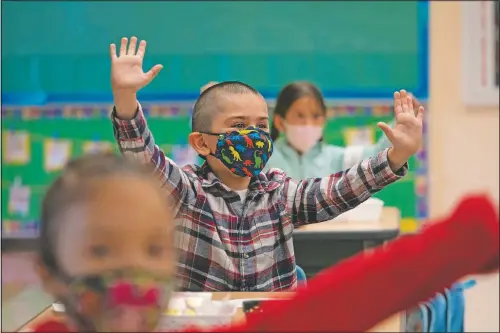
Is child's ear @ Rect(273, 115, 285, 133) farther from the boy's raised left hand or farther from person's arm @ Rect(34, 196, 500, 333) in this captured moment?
person's arm @ Rect(34, 196, 500, 333)

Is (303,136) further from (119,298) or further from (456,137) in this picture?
(119,298)

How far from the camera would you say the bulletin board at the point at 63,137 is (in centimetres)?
515

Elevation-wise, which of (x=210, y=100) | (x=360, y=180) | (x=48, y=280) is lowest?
(x=48, y=280)

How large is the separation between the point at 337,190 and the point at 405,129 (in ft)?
1.07

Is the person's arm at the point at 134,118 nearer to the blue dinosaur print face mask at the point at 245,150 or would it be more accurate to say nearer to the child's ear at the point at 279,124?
the blue dinosaur print face mask at the point at 245,150

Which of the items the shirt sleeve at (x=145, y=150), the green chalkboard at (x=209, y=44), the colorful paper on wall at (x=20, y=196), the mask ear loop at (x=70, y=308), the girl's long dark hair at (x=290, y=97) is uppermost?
the green chalkboard at (x=209, y=44)

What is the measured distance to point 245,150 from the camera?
1.96 meters

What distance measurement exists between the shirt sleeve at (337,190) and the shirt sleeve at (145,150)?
277 mm

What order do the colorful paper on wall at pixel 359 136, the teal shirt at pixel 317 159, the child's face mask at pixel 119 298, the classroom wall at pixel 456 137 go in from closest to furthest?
the child's face mask at pixel 119 298 < the teal shirt at pixel 317 159 < the classroom wall at pixel 456 137 < the colorful paper on wall at pixel 359 136

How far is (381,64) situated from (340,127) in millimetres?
480

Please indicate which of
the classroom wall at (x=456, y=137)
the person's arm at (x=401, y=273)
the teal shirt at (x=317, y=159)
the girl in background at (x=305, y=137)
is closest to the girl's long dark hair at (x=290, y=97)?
the girl in background at (x=305, y=137)

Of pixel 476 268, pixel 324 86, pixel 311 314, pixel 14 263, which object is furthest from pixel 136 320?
pixel 14 263

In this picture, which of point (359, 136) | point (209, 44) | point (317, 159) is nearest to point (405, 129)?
point (317, 159)

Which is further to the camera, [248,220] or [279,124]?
[279,124]
